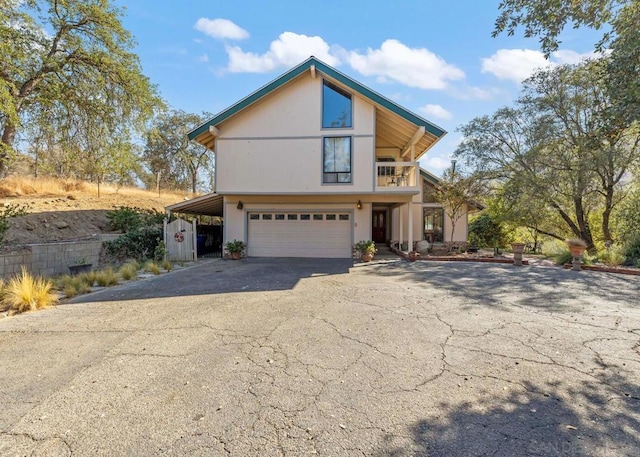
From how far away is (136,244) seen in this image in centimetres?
1187

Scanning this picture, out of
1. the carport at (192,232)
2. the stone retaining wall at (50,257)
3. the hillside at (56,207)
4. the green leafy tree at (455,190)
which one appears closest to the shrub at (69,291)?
the stone retaining wall at (50,257)

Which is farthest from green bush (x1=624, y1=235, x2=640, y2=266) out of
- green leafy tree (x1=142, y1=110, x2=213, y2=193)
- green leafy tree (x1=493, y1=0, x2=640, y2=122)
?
green leafy tree (x1=142, y1=110, x2=213, y2=193)

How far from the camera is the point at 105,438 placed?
237 cm

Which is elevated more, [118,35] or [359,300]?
[118,35]

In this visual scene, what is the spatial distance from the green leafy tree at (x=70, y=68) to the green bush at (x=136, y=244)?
3744 mm

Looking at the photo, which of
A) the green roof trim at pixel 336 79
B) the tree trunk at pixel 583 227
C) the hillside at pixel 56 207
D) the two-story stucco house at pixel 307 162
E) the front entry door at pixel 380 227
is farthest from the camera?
the front entry door at pixel 380 227

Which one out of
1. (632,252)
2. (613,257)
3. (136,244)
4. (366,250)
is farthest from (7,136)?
(632,252)

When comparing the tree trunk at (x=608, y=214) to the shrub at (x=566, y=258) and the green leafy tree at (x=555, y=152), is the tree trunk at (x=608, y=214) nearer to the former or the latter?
the green leafy tree at (x=555, y=152)

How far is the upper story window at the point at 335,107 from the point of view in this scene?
1248cm

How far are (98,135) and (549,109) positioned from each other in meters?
18.5

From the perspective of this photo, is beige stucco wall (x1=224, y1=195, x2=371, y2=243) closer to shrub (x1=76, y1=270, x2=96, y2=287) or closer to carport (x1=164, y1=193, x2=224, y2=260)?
carport (x1=164, y1=193, x2=224, y2=260)

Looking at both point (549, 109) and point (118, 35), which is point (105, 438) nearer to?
point (118, 35)

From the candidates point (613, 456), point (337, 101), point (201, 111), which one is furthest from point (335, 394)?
point (201, 111)

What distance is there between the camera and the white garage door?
13.9 metres
